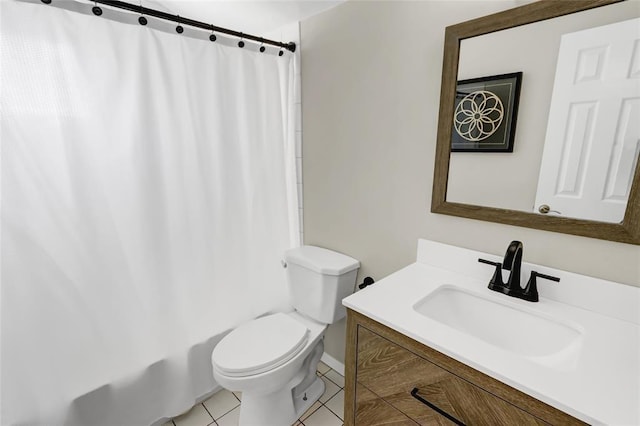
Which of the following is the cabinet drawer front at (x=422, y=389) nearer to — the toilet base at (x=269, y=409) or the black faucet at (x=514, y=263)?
the black faucet at (x=514, y=263)

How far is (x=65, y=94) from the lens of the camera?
1.10 meters

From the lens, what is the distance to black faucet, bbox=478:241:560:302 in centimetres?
97

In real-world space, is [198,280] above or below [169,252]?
below

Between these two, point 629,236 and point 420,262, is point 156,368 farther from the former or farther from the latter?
point 629,236

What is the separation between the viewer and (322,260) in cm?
159

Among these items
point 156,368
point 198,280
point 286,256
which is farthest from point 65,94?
point 156,368

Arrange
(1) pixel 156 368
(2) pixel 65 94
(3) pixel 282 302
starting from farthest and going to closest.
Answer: (3) pixel 282 302 < (1) pixel 156 368 < (2) pixel 65 94

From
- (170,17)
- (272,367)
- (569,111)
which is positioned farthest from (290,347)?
(170,17)

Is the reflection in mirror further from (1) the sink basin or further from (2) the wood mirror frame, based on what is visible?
(1) the sink basin

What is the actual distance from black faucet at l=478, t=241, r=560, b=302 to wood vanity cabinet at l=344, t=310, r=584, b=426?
0.40 m

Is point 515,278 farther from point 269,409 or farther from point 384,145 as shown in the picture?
point 269,409

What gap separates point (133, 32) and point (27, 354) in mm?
1327

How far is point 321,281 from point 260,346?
420 mm

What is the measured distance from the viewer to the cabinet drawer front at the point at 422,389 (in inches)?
29.0
